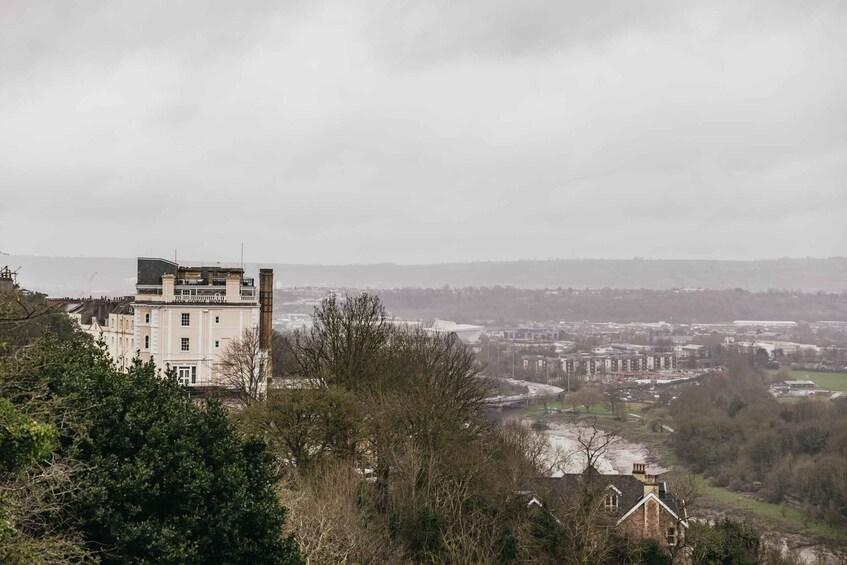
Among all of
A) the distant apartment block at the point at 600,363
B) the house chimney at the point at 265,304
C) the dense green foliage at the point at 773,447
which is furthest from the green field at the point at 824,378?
the house chimney at the point at 265,304

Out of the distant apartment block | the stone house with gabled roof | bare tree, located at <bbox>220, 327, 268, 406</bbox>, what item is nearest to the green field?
the distant apartment block

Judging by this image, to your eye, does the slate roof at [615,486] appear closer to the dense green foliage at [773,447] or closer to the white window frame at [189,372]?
the white window frame at [189,372]

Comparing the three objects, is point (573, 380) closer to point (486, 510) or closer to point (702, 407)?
point (702, 407)

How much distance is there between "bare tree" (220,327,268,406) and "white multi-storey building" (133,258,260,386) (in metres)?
1.02

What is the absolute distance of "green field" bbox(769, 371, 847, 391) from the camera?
146 m

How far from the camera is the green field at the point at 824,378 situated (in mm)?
145750

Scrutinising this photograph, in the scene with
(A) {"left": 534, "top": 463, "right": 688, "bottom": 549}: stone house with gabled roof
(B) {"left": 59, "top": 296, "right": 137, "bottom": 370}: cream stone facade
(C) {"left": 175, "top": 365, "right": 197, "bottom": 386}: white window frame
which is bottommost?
(A) {"left": 534, "top": 463, "right": 688, "bottom": 549}: stone house with gabled roof

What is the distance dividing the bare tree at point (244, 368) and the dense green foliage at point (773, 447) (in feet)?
113

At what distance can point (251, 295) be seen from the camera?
53.0m

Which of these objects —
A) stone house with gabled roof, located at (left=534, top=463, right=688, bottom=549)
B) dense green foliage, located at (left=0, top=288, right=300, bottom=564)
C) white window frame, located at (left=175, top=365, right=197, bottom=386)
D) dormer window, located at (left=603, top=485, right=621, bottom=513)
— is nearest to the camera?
dense green foliage, located at (left=0, top=288, right=300, bottom=564)

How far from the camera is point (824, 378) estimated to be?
6309 inches

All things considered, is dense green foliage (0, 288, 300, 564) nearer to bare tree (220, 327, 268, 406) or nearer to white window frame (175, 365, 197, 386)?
bare tree (220, 327, 268, 406)

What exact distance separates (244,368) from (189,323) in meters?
5.69

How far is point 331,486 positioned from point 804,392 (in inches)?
4495
